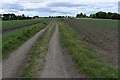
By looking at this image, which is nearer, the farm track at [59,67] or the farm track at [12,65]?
the farm track at [59,67]

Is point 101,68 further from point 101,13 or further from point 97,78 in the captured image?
point 101,13

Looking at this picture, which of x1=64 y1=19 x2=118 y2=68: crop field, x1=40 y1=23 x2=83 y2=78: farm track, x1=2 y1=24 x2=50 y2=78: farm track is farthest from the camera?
x1=64 y1=19 x2=118 y2=68: crop field

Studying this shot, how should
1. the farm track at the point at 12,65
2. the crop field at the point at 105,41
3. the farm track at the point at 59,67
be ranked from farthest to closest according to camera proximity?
the crop field at the point at 105,41, the farm track at the point at 12,65, the farm track at the point at 59,67

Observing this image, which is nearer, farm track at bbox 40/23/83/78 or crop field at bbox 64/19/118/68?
farm track at bbox 40/23/83/78

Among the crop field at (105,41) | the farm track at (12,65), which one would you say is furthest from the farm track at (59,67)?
the crop field at (105,41)

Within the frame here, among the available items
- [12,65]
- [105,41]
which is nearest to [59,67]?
[12,65]

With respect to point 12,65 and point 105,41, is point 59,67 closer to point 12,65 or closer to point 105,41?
point 12,65

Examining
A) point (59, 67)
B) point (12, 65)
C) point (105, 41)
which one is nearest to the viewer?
point (59, 67)

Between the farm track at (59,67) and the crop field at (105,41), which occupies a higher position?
the crop field at (105,41)

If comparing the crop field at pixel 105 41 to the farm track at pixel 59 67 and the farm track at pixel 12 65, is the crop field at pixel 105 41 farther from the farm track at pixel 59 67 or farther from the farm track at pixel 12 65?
the farm track at pixel 12 65

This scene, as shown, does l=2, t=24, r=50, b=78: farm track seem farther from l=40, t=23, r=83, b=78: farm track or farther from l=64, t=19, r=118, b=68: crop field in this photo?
l=64, t=19, r=118, b=68: crop field

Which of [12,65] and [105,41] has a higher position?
[105,41]

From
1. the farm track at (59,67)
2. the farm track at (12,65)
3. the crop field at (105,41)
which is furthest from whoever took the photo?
the crop field at (105,41)

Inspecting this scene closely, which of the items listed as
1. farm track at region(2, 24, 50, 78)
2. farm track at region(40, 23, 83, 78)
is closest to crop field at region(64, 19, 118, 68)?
farm track at region(40, 23, 83, 78)
